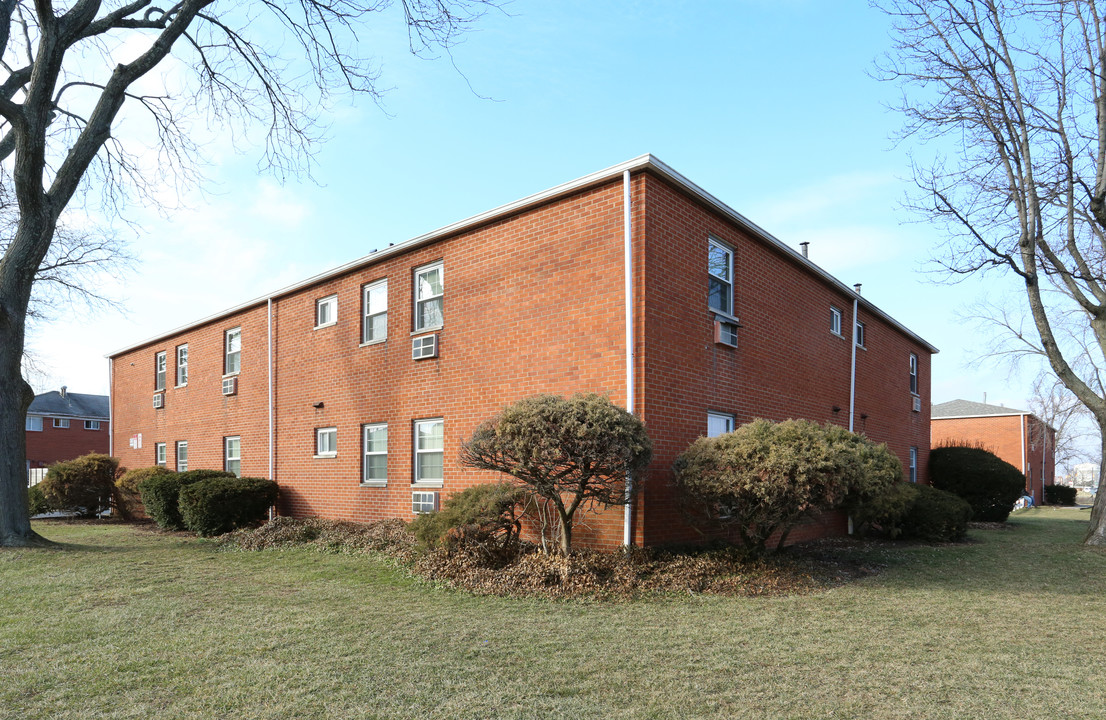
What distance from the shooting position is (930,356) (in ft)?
76.0

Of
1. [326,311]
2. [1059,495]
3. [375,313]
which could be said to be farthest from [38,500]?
[1059,495]

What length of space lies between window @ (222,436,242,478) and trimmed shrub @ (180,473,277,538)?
9.22 feet

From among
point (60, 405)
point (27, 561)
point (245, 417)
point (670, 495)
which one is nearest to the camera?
point (670, 495)

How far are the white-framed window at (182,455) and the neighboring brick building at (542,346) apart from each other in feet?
6.28

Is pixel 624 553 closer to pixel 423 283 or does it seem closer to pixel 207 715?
pixel 207 715

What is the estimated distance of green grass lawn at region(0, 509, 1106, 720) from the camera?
457 cm

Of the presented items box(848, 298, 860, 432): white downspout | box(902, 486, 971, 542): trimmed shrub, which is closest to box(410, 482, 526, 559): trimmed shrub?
box(902, 486, 971, 542): trimmed shrub

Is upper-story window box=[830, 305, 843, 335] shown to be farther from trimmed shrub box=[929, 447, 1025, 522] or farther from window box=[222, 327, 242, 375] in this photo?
window box=[222, 327, 242, 375]

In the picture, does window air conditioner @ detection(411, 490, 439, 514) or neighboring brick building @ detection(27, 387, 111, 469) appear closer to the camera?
window air conditioner @ detection(411, 490, 439, 514)

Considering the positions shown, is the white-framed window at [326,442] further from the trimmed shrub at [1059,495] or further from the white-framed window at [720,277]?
the trimmed shrub at [1059,495]

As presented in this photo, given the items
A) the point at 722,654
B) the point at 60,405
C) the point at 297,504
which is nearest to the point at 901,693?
the point at 722,654

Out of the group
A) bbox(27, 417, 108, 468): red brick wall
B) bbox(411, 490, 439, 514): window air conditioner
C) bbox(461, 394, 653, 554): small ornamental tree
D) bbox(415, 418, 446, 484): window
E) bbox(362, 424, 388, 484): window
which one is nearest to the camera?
bbox(461, 394, 653, 554): small ornamental tree

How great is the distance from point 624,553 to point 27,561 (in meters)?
9.12

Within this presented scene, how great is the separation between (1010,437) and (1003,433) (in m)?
0.36
